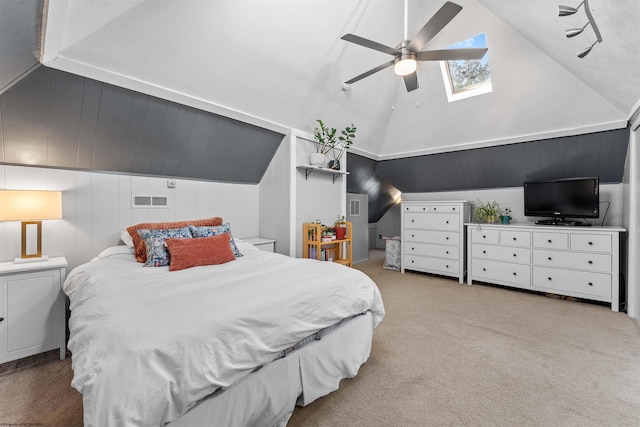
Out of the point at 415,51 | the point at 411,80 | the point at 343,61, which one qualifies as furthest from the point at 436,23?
the point at 343,61

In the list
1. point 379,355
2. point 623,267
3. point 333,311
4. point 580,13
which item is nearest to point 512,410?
point 379,355

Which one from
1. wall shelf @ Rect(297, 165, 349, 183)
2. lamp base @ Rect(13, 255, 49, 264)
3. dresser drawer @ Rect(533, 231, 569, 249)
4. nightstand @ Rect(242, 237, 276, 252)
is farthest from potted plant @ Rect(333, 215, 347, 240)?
lamp base @ Rect(13, 255, 49, 264)

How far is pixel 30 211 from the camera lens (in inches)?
84.2

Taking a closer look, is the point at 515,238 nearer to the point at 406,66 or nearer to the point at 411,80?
the point at 411,80

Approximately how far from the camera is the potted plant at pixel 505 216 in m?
4.31

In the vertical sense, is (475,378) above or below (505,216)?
below

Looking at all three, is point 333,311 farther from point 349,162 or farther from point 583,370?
point 349,162

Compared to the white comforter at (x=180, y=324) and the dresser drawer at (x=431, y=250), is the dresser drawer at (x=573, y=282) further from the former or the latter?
the white comforter at (x=180, y=324)

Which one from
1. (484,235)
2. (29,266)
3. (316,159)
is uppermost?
(316,159)

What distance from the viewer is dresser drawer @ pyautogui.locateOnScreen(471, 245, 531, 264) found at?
391 centimetres

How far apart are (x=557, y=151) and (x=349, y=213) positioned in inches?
136

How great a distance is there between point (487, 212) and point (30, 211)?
553 centimetres

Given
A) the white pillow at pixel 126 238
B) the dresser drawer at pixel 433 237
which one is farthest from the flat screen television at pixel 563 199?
the white pillow at pixel 126 238

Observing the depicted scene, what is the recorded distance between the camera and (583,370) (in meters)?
2.09
